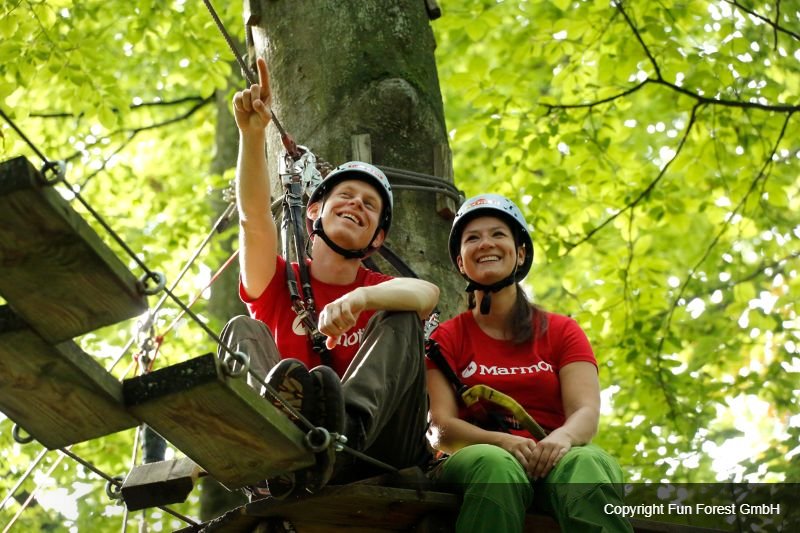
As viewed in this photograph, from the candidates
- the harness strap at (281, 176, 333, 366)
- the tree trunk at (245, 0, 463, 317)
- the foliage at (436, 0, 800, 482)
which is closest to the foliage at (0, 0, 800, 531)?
the foliage at (436, 0, 800, 482)

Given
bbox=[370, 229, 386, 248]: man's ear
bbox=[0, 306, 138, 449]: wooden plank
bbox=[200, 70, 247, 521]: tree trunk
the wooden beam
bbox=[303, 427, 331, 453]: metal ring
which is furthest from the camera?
bbox=[200, 70, 247, 521]: tree trunk

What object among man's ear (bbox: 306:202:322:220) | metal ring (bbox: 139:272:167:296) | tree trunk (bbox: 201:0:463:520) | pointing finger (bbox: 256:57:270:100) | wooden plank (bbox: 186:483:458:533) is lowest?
wooden plank (bbox: 186:483:458:533)

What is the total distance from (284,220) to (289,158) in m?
0.29

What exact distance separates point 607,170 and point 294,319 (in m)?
4.56

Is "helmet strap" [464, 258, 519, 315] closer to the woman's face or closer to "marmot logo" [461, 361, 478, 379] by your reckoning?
the woman's face

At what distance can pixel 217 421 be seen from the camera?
109 inches

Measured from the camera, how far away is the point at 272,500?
3088 mm

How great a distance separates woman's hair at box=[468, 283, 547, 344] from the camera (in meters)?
3.99

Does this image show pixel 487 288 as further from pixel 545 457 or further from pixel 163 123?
pixel 163 123

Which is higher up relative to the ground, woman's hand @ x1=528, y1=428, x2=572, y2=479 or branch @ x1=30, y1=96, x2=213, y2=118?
branch @ x1=30, y1=96, x2=213, y2=118

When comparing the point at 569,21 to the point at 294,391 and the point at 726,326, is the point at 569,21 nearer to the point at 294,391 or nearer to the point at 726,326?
the point at 726,326

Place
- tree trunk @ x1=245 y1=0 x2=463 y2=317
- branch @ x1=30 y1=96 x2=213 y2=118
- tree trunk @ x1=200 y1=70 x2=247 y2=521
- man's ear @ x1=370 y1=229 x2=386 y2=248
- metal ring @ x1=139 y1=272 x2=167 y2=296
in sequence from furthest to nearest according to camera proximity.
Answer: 1. branch @ x1=30 y1=96 x2=213 y2=118
2. tree trunk @ x1=200 y1=70 x2=247 y2=521
3. tree trunk @ x1=245 y1=0 x2=463 y2=317
4. man's ear @ x1=370 y1=229 x2=386 y2=248
5. metal ring @ x1=139 y1=272 x2=167 y2=296

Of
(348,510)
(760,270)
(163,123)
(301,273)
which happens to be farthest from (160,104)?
(348,510)

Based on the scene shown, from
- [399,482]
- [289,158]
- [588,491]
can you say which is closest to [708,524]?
[588,491]
